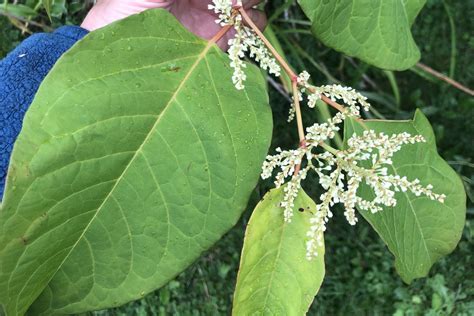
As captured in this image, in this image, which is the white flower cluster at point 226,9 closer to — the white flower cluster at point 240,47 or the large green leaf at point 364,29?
the white flower cluster at point 240,47

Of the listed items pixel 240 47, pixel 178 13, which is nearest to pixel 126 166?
pixel 240 47

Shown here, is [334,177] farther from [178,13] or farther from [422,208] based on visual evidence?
[178,13]

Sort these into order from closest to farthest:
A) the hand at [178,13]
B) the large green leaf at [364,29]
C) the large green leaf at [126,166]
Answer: the large green leaf at [126,166], the large green leaf at [364,29], the hand at [178,13]

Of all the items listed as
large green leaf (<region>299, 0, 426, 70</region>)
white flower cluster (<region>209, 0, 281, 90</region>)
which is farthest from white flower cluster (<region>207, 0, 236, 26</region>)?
large green leaf (<region>299, 0, 426, 70</region>)

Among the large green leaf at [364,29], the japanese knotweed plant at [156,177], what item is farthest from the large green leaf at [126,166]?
the large green leaf at [364,29]

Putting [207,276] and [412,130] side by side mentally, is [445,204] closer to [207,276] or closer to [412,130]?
[412,130]

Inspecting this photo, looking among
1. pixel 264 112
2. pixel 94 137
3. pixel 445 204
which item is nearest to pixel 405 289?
pixel 445 204
